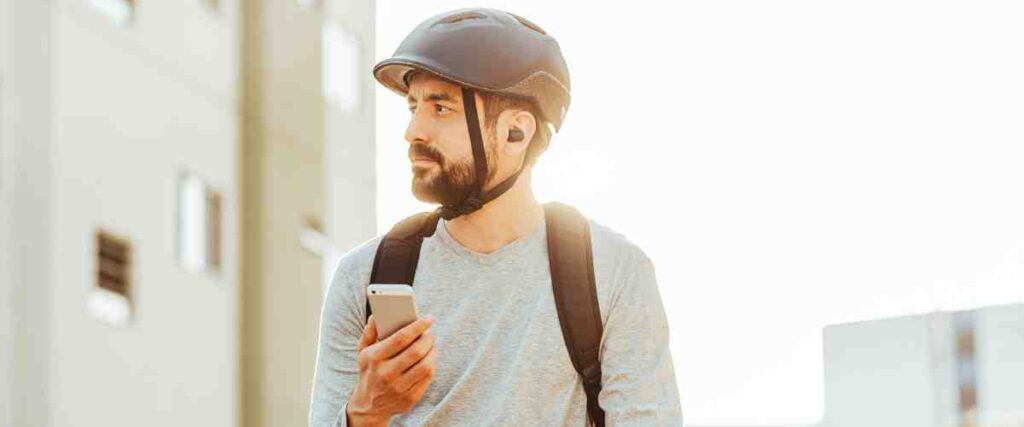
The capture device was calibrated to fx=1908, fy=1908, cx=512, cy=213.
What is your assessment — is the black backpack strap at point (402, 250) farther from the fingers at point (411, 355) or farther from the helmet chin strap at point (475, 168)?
the fingers at point (411, 355)

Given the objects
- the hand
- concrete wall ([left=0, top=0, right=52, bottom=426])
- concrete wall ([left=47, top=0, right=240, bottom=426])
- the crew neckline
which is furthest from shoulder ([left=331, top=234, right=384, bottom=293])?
concrete wall ([left=47, top=0, right=240, bottom=426])

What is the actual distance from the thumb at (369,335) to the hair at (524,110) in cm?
54

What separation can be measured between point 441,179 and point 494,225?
194mm

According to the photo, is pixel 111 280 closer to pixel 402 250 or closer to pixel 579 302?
pixel 402 250

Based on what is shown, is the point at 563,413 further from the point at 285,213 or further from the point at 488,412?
the point at 285,213

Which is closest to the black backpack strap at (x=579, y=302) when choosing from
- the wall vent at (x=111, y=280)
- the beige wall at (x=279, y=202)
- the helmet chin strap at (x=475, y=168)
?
the helmet chin strap at (x=475, y=168)

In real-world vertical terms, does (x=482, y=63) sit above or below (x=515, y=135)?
above

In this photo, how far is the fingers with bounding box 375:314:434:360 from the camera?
377 cm

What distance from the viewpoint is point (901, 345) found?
10156 centimetres

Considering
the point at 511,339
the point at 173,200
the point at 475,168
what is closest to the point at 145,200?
the point at 173,200

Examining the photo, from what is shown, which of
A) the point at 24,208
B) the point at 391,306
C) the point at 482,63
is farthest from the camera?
the point at 24,208

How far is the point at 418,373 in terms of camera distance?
381 centimetres

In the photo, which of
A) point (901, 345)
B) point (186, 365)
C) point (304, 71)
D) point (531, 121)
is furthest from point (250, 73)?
point (901, 345)

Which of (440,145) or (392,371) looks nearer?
(392,371)
